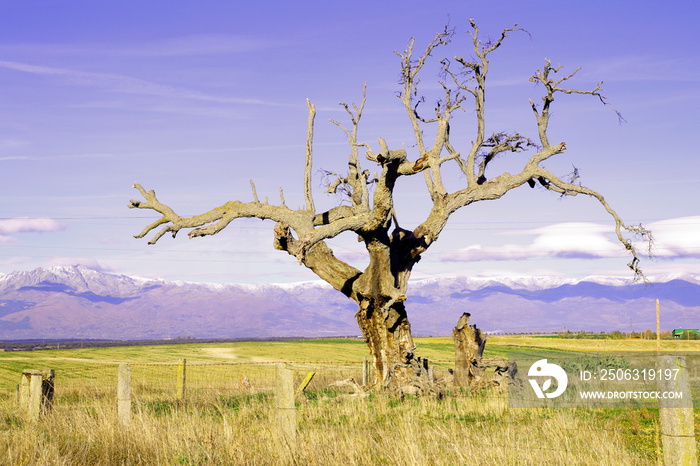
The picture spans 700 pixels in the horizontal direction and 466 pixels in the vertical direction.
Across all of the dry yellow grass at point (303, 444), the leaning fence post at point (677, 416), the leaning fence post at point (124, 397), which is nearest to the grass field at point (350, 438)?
the dry yellow grass at point (303, 444)

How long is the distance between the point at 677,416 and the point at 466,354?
17.4 m

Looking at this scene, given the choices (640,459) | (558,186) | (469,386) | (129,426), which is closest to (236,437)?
(129,426)

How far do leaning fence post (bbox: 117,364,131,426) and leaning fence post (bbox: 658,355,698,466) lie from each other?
29.1 feet

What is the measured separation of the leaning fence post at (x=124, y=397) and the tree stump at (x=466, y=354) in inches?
508

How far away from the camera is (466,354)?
24484 mm

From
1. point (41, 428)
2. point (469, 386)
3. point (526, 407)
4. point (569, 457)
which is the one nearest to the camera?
point (569, 457)

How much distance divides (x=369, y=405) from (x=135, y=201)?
408 inches

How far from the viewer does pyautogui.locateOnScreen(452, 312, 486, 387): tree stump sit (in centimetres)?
2414

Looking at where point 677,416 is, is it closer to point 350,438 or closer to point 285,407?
point 285,407

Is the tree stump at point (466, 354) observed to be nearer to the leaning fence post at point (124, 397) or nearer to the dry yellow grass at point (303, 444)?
the dry yellow grass at point (303, 444)

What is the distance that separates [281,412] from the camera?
34.0ft

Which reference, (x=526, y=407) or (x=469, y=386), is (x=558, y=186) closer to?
(x=469, y=386)

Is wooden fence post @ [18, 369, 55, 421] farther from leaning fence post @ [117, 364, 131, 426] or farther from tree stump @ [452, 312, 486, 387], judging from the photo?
tree stump @ [452, 312, 486, 387]

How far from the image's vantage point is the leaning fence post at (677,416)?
7.24 m
